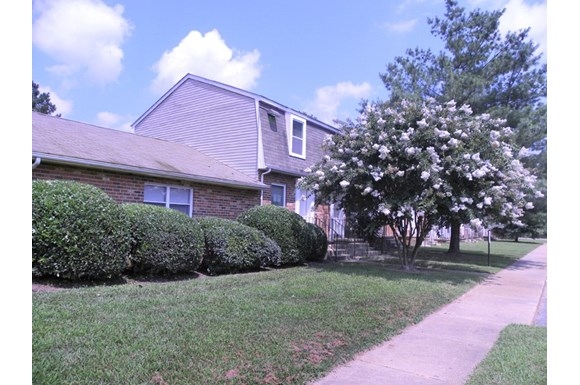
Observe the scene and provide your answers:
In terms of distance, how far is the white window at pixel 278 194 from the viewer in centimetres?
1528

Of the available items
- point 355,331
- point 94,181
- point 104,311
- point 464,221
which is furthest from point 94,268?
point 464,221

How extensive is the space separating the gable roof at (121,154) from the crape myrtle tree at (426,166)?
147 inches

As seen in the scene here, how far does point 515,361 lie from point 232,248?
6213 mm

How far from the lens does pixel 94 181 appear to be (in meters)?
9.84

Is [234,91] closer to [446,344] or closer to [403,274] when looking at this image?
[403,274]

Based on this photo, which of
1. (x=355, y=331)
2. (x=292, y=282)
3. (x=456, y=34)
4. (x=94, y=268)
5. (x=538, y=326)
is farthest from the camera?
(x=456, y=34)

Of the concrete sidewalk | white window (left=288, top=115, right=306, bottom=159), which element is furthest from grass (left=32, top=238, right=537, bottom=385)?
white window (left=288, top=115, right=306, bottom=159)

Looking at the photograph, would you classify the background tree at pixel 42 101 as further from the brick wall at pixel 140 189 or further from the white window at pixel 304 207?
the brick wall at pixel 140 189

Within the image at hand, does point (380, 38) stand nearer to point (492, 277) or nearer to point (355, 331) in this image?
point (492, 277)

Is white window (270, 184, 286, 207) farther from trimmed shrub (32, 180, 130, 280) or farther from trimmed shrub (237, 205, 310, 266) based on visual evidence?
trimmed shrub (32, 180, 130, 280)

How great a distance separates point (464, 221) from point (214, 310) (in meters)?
6.87

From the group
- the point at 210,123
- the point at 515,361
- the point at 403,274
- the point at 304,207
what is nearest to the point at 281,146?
the point at 304,207

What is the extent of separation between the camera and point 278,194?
51.1ft

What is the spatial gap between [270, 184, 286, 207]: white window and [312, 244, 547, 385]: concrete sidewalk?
25.1 ft
